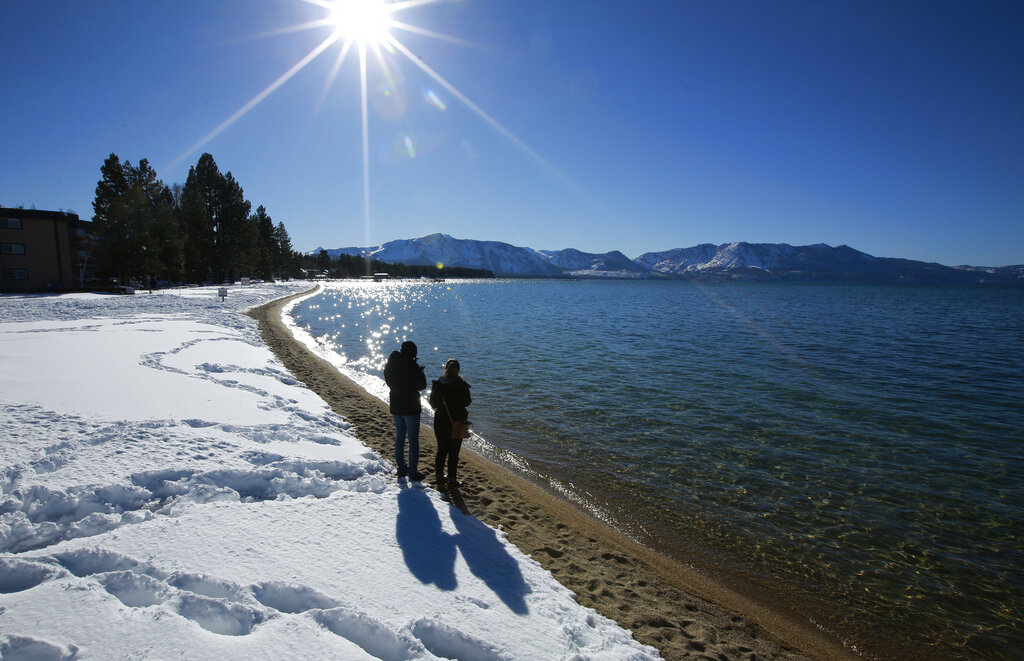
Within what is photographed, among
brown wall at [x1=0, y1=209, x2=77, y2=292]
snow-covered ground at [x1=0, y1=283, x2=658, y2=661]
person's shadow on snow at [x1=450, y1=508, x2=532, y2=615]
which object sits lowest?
person's shadow on snow at [x1=450, y1=508, x2=532, y2=615]

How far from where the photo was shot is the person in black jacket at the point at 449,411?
7.59 m

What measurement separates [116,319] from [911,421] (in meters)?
37.0

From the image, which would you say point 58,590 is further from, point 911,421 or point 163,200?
point 163,200

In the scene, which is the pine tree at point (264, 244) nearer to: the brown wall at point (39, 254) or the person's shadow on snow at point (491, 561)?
the brown wall at point (39, 254)

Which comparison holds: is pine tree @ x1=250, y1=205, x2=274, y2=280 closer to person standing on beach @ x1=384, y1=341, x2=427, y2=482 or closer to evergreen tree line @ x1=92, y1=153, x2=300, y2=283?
evergreen tree line @ x1=92, y1=153, x2=300, y2=283

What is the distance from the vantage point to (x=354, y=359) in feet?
76.7

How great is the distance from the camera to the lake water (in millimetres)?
6625

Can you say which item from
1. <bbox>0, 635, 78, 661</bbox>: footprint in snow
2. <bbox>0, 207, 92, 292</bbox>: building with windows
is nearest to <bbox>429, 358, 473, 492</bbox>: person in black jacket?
<bbox>0, 635, 78, 661</bbox>: footprint in snow

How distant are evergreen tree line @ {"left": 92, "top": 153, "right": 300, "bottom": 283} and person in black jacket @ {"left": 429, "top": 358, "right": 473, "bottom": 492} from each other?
5991cm

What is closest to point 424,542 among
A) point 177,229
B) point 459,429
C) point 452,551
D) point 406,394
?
point 452,551

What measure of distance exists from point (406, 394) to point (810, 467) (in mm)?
9523

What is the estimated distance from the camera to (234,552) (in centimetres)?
490

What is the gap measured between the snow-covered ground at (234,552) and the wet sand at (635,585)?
0.52 meters

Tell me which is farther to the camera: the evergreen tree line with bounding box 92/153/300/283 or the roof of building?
the evergreen tree line with bounding box 92/153/300/283
